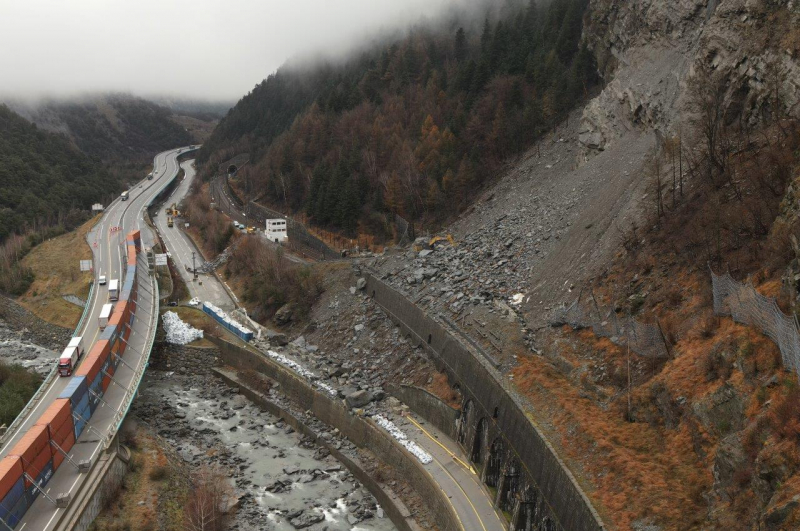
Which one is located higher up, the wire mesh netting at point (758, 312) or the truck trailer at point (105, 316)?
the wire mesh netting at point (758, 312)

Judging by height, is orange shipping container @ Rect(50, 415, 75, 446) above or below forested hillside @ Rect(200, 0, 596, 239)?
below

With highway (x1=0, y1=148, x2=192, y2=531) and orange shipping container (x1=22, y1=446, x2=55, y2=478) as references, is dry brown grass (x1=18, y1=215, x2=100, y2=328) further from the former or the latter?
orange shipping container (x1=22, y1=446, x2=55, y2=478)

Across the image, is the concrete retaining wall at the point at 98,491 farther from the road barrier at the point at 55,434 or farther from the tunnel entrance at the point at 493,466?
the tunnel entrance at the point at 493,466

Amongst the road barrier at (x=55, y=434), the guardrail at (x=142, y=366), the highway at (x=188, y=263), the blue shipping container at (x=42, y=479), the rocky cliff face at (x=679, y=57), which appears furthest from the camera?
the highway at (x=188, y=263)

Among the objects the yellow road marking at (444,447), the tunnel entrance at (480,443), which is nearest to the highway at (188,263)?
the yellow road marking at (444,447)

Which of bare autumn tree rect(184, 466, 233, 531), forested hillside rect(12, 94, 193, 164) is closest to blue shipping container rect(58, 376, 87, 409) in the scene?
bare autumn tree rect(184, 466, 233, 531)

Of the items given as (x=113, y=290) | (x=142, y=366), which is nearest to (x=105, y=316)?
(x=113, y=290)

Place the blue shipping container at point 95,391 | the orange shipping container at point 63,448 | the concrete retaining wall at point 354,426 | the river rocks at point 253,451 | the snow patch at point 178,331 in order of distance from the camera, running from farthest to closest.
Answer: the snow patch at point 178,331 → the blue shipping container at point 95,391 → the river rocks at point 253,451 → the concrete retaining wall at point 354,426 → the orange shipping container at point 63,448

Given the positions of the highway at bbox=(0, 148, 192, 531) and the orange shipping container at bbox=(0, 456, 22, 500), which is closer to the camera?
the orange shipping container at bbox=(0, 456, 22, 500)
